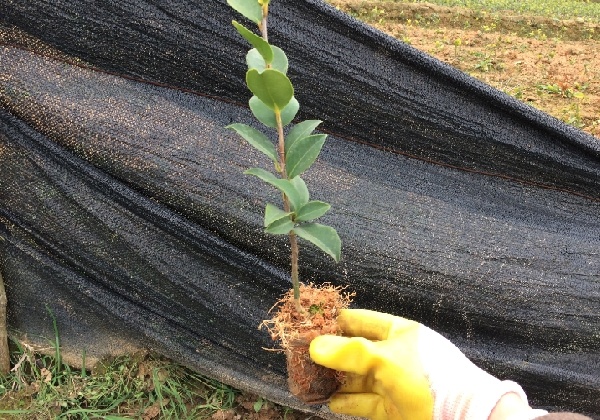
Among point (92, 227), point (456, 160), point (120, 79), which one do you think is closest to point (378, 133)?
point (456, 160)

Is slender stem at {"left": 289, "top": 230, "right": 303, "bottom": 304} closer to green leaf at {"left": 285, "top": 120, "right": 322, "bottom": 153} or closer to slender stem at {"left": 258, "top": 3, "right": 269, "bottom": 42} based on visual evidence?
green leaf at {"left": 285, "top": 120, "right": 322, "bottom": 153}

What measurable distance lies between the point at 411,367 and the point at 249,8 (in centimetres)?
70

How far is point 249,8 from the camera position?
2.72 feet

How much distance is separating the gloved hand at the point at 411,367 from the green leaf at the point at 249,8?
57 cm

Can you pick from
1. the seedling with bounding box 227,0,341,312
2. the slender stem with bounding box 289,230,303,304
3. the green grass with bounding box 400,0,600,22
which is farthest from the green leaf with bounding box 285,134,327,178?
the green grass with bounding box 400,0,600,22

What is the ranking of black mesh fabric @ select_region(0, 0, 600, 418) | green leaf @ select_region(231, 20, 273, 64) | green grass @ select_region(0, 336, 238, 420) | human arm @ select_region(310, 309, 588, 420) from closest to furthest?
green leaf @ select_region(231, 20, 273, 64)
human arm @ select_region(310, 309, 588, 420)
black mesh fabric @ select_region(0, 0, 600, 418)
green grass @ select_region(0, 336, 238, 420)

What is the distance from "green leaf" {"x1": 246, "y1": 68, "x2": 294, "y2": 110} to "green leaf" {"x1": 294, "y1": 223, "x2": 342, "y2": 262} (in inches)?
8.1

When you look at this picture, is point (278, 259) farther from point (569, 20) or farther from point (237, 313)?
point (569, 20)

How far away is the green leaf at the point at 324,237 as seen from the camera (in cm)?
89

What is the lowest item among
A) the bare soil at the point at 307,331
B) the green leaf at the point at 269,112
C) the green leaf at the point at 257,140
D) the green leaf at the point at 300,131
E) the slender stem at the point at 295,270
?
the bare soil at the point at 307,331

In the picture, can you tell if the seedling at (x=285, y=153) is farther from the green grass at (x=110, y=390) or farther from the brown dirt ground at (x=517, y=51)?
the brown dirt ground at (x=517, y=51)

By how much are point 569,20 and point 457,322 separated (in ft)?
20.0

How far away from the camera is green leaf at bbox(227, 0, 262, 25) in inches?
32.2

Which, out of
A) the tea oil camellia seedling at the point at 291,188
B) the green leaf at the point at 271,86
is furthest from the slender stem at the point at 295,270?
the green leaf at the point at 271,86
